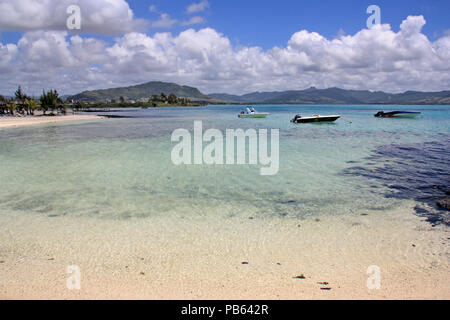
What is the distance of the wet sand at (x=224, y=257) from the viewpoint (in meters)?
5.02

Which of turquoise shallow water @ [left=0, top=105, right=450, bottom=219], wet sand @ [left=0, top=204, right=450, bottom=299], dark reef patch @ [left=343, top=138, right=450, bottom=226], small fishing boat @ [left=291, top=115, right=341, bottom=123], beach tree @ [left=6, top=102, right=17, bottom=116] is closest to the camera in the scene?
wet sand @ [left=0, top=204, right=450, bottom=299]

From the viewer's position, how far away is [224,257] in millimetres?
6297

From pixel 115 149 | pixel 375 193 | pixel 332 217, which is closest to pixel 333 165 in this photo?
pixel 375 193

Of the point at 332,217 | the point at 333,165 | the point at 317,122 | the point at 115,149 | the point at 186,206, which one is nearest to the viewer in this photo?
the point at 332,217

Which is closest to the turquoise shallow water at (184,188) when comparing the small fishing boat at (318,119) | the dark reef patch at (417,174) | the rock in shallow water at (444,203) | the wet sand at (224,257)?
the dark reef patch at (417,174)

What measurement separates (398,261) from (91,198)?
9687mm

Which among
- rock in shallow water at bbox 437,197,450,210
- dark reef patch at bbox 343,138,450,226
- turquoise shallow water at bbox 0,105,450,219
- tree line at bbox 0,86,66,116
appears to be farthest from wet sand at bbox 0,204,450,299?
tree line at bbox 0,86,66,116

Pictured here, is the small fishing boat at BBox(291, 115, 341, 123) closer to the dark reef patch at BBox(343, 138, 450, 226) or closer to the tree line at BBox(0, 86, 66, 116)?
the dark reef patch at BBox(343, 138, 450, 226)

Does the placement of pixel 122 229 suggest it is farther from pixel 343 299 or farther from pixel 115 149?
pixel 115 149

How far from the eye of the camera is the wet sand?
5.02 meters

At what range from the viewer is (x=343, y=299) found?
4766 millimetres
